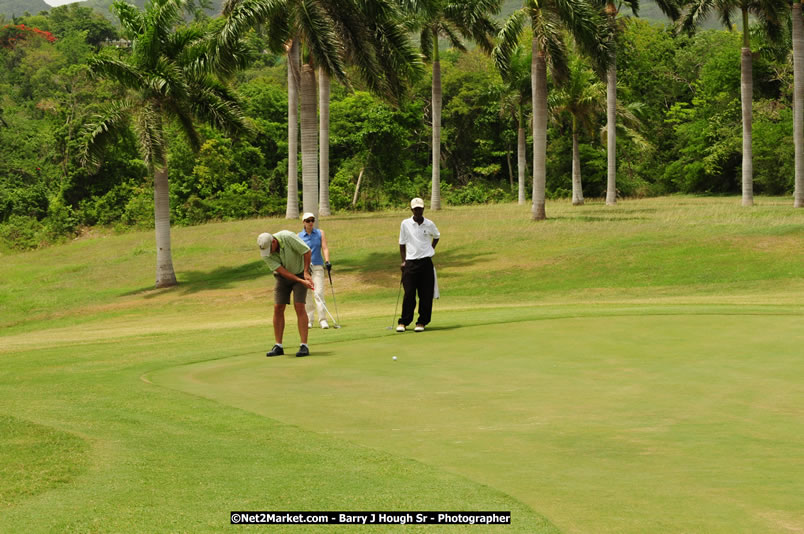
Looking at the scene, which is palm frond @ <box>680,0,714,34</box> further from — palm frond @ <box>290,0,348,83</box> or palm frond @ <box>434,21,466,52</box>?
palm frond @ <box>290,0,348,83</box>

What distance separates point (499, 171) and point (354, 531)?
84.3 metres

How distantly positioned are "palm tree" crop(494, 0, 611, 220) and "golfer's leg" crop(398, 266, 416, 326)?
1084 inches

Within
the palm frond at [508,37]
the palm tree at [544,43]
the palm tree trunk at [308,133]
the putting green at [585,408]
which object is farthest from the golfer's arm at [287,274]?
the palm frond at [508,37]

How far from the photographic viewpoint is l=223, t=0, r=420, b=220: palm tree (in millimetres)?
31125

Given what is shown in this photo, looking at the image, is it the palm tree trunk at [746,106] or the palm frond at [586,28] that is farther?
the palm tree trunk at [746,106]

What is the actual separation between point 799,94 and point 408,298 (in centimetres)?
3595

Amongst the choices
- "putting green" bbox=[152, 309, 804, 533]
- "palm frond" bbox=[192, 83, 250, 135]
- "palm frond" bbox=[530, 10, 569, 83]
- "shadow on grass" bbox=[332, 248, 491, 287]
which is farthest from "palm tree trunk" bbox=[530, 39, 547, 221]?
"putting green" bbox=[152, 309, 804, 533]

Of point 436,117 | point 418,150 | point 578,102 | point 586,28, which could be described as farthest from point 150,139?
point 418,150

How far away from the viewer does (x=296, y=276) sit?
45.1ft

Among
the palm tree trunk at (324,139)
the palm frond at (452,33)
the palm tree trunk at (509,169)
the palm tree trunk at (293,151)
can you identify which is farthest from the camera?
the palm tree trunk at (509,169)

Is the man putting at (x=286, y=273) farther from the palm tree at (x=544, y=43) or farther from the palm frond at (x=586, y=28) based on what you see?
the palm frond at (x=586, y=28)

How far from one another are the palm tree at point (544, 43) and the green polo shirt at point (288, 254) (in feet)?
99.1

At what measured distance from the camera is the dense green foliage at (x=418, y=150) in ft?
230

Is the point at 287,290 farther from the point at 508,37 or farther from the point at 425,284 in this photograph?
the point at 508,37
